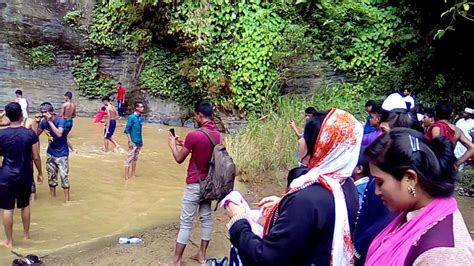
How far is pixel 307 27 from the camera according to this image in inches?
602

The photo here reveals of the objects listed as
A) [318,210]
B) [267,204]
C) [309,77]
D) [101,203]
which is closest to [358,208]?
[318,210]

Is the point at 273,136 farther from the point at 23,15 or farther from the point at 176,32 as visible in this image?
the point at 23,15

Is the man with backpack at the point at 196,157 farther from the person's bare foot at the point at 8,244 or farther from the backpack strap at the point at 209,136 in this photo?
the person's bare foot at the point at 8,244

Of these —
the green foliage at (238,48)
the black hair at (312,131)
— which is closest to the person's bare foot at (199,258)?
the black hair at (312,131)

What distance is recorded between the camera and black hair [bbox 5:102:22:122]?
584cm

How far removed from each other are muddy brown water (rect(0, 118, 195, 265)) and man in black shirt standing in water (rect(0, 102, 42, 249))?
0.55 meters

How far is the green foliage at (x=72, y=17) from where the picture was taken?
19953 millimetres

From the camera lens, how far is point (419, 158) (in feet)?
5.78

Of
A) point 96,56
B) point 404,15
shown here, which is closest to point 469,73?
point 404,15

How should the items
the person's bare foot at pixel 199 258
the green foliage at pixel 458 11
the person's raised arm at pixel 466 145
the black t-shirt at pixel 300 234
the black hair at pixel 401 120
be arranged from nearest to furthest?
the black t-shirt at pixel 300 234, the black hair at pixel 401 120, the person's bare foot at pixel 199 258, the person's raised arm at pixel 466 145, the green foliage at pixel 458 11

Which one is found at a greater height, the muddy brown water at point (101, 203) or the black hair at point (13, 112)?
the black hair at point (13, 112)

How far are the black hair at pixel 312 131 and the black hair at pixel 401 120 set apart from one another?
5.87ft

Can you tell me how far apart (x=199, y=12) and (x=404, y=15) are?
6194mm

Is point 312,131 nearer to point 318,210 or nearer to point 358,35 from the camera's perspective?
point 318,210
